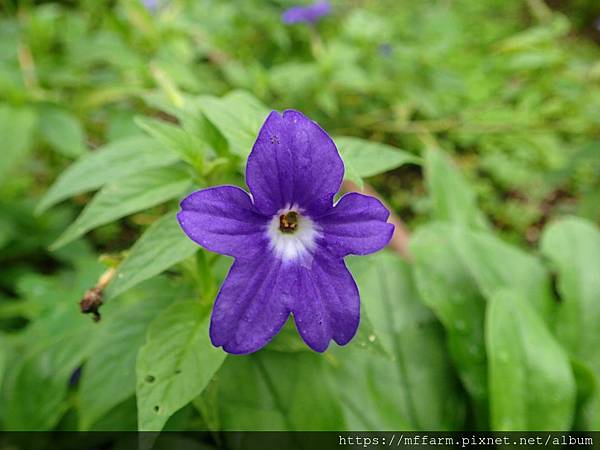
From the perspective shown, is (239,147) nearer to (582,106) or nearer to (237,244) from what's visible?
(237,244)

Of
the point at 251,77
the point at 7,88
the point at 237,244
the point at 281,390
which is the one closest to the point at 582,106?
the point at 251,77

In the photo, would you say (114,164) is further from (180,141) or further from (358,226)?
(358,226)

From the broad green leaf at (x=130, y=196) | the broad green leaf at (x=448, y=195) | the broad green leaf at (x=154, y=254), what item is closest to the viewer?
the broad green leaf at (x=154, y=254)

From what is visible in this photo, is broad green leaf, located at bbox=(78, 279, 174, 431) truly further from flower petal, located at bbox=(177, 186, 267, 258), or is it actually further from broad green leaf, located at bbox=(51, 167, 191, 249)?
flower petal, located at bbox=(177, 186, 267, 258)

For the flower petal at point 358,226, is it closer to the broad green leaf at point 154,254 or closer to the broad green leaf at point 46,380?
the broad green leaf at point 154,254

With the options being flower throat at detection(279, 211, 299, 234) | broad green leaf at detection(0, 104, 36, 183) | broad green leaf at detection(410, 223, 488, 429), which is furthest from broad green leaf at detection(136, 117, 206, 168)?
broad green leaf at detection(0, 104, 36, 183)

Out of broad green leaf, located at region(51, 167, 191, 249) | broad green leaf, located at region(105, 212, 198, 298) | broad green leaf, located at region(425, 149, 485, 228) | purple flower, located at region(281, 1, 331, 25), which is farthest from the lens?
purple flower, located at region(281, 1, 331, 25)

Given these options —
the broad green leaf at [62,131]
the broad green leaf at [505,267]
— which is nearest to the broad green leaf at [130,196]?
the broad green leaf at [62,131]

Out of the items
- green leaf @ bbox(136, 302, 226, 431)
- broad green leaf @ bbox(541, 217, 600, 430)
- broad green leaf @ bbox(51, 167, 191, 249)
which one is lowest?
broad green leaf @ bbox(541, 217, 600, 430)

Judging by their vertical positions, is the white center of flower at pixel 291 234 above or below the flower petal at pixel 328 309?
above
